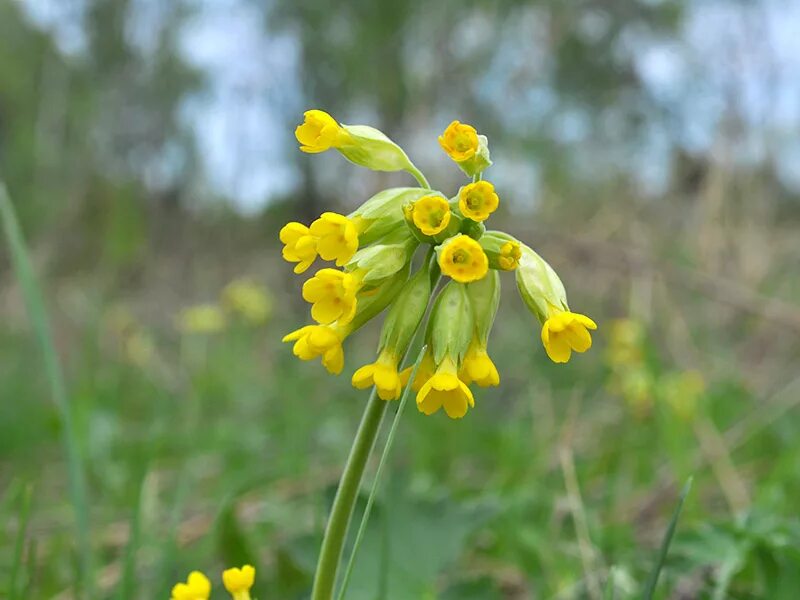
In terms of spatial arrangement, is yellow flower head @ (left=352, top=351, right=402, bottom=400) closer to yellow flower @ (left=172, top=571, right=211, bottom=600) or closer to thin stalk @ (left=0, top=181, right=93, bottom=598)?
yellow flower @ (left=172, top=571, right=211, bottom=600)

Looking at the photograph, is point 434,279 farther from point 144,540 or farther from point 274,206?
point 274,206

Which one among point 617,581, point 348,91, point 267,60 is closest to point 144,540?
point 617,581

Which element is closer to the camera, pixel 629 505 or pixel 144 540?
pixel 144 540

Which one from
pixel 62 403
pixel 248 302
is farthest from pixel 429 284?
pixel 248 302

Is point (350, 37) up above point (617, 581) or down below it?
below

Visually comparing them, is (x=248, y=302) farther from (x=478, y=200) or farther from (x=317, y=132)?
(x=478, y=200)

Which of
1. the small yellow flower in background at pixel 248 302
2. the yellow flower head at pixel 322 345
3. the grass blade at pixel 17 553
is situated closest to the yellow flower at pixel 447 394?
the yellow flower head at pixel 322 345

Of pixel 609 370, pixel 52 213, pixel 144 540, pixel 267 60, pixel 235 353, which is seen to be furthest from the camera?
pixel 52 213
